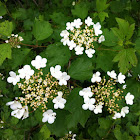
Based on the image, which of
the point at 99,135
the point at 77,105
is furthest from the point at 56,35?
the point at 99,135

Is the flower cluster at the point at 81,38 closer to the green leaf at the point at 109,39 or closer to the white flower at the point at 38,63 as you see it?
the green leaf at the point at 109,39

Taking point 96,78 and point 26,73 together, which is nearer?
point 26,73

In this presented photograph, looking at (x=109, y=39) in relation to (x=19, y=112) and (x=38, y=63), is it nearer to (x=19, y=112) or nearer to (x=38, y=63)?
(x=38, y=63)

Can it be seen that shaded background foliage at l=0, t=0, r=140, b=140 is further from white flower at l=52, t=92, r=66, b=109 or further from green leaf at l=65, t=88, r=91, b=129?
white flower at l=52, t=92, r=66, b=109

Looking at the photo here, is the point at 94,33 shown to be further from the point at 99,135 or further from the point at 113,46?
the point at 99,135

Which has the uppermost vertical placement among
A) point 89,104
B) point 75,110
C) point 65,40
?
point 65,40

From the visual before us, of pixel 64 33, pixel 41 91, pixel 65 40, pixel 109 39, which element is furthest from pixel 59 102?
pixel 109 39

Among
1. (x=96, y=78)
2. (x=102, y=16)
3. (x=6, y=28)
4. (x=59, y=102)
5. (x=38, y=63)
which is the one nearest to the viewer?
(x=59, y=102)

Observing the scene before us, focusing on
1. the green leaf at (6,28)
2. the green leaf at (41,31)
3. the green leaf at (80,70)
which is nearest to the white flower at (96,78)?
the green leaf at (80,70)
